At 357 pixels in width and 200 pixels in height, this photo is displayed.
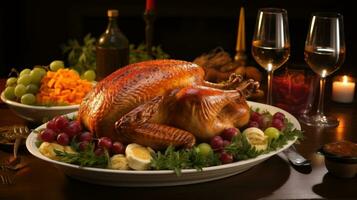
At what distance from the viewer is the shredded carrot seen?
1.61 m

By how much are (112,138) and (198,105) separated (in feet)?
0.63

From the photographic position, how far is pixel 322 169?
4.33 feet

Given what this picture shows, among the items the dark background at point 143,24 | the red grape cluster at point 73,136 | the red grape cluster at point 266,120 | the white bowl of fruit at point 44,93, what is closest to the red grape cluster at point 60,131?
the red grape cluster at point 73,136

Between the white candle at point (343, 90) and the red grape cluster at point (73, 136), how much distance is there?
2.93 feet

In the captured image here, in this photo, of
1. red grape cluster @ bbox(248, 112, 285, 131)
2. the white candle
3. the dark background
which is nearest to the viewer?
red grape cluster @ bbox(248, 112, 285, 131)

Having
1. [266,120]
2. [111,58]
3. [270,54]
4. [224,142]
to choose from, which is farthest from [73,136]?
[111,58]

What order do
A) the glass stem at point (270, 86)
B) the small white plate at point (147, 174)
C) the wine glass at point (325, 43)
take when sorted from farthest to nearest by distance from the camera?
1. the glass stem at point (270, 86)
2. the wine glass at point (325, 43)
3. the small white plate at point (147, 174)

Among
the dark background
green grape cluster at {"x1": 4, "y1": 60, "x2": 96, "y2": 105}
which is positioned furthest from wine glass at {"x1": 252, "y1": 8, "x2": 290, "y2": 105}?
the dark background

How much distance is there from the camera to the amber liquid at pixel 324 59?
1.58 meters

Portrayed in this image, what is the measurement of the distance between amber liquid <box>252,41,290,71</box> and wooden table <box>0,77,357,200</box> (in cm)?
36

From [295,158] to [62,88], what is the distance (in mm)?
659

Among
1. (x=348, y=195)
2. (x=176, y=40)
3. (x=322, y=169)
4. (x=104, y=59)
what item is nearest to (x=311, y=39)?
(x=322, y=169)

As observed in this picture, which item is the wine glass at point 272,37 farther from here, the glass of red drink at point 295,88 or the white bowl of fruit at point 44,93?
the white bowl of fruit at point 44,93

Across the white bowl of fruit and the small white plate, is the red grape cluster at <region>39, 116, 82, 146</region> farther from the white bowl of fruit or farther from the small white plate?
the white bowl of fruit
